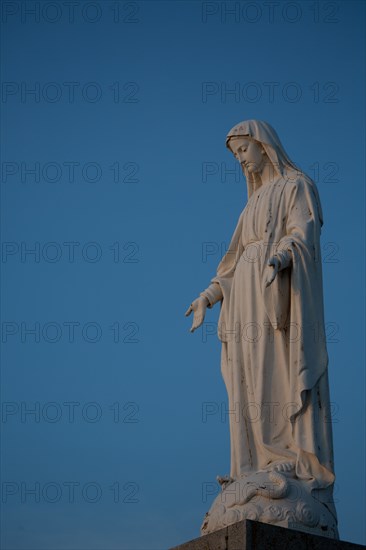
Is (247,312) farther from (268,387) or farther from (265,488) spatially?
(265,488)

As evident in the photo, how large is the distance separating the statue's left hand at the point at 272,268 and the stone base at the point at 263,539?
119 inches

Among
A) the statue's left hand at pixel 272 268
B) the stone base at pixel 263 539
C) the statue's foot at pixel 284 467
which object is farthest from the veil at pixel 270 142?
the stone base at pixel 263 539

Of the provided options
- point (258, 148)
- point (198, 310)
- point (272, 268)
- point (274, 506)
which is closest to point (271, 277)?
point (272, 268)

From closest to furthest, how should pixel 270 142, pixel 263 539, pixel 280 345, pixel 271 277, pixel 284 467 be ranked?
1. pixel 263 539
2. pixel 284 467
3. pixel 271 277
4. pixel 280 345
5. pixel 270 142

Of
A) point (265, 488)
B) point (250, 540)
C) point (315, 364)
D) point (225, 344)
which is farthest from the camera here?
point (225, 344)

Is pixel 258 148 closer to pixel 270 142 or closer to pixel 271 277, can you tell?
pixel 270 142

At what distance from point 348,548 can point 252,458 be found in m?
2.00

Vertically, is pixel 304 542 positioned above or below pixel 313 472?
below

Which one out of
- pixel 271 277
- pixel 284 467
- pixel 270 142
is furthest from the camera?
pixel 270 142

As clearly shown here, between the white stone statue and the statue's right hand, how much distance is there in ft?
0.04

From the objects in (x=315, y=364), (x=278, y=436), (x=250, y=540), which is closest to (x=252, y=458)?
(x=278, y=436)

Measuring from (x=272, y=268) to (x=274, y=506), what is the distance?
2.77m

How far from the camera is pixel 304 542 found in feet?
37.3

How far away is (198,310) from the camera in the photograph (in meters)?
14.6
